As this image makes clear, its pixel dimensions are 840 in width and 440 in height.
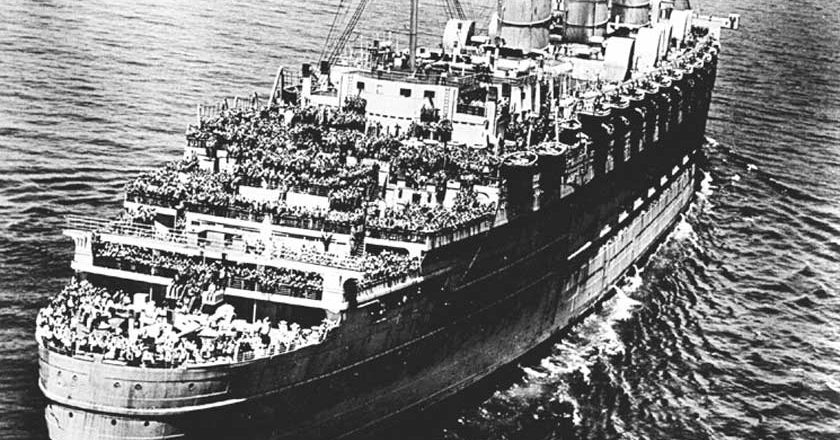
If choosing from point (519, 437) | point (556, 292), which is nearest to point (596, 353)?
point (556, 292)

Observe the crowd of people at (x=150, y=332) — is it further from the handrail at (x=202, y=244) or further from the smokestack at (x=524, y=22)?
the smokestack at (x=524, y=22)

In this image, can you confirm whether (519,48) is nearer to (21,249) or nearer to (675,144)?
(675,144)

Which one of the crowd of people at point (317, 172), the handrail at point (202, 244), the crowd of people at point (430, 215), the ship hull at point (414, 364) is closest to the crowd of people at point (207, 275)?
the handrail at point (202, 244)

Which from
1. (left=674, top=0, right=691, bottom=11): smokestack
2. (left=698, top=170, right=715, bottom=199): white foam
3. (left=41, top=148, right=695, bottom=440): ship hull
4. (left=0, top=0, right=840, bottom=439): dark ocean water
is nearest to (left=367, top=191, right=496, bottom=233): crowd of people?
(left=41, top=148, right=695, bottom=440): ship hull

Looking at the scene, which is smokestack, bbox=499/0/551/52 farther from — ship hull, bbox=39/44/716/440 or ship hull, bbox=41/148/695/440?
ship hull, bbox=41/148/695/440

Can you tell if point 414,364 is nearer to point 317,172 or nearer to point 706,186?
point 317,172

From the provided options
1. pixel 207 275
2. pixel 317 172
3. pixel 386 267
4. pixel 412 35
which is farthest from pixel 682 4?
pixel 207 275
